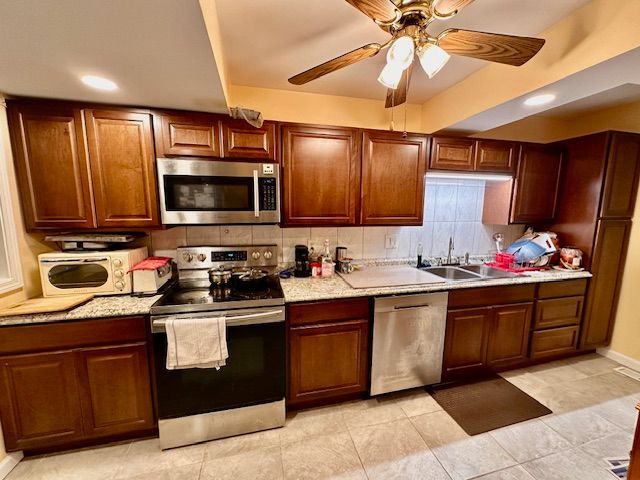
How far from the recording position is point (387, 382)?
1928mm

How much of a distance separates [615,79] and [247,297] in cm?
246

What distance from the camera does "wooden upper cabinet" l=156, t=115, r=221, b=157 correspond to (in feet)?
5.56

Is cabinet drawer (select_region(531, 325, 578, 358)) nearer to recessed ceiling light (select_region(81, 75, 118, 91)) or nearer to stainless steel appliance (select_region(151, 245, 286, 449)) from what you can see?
stainless steel appliance (select_region(151, 245, 286, 449))

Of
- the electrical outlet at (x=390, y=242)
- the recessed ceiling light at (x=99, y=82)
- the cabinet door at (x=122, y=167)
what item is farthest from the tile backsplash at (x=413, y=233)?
the recessed ceiling light at (x=99, y=82)

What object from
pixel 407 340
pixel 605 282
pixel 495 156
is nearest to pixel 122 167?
pixel 407 340

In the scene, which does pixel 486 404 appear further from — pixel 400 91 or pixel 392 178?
pixel 400 91

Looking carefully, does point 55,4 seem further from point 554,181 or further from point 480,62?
point 554,181

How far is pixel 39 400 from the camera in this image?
1.44 m

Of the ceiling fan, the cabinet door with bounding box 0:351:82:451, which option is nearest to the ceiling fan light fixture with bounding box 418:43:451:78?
the ceiling fan

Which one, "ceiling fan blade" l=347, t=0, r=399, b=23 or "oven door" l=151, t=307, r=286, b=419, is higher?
"ceiling fan blade" l=347, t=0, r=399, b=23

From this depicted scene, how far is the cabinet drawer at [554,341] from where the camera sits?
2.31m

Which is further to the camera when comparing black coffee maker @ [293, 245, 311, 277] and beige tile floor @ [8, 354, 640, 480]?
black coffee maker @ [293, 245, 311, 277]

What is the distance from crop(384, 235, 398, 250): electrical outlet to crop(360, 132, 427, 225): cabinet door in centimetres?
34

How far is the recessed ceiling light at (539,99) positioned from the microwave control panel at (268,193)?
179 cm
